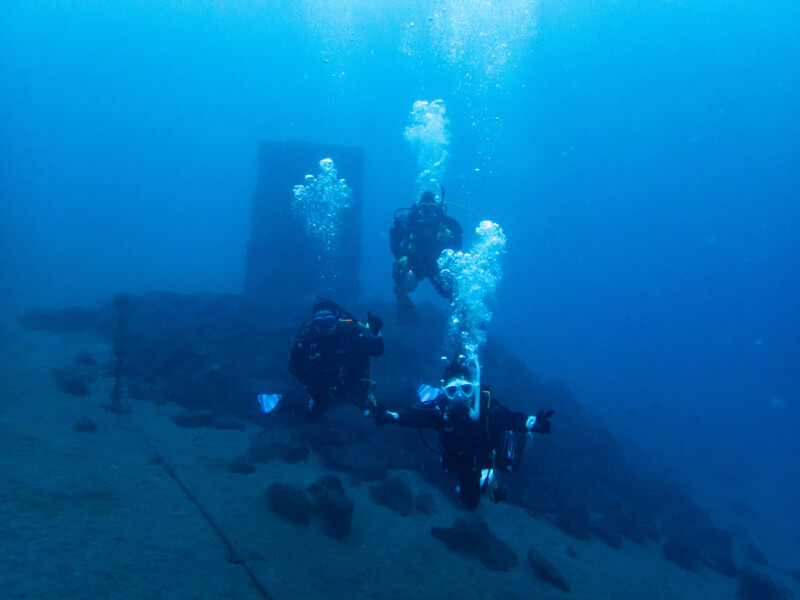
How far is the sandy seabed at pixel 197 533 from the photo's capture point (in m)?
3.96

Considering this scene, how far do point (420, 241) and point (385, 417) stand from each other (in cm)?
495

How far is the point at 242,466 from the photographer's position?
22.2ft

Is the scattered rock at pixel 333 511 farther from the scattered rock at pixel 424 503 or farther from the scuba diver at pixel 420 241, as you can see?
the scuba diver at pixel 420 241

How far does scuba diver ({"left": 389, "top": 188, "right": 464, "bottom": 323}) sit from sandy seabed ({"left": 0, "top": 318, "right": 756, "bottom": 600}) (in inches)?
161

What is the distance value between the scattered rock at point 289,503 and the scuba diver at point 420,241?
4868mm

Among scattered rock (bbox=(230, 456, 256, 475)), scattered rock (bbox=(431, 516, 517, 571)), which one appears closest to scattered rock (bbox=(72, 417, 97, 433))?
scattered rock (bbox=(230, 456, 256, 475))

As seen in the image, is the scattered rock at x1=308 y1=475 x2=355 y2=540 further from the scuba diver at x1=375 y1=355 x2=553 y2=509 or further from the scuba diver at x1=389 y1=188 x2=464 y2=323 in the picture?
the scuba diver at x1=389 y1=188 x2=464 y2=323

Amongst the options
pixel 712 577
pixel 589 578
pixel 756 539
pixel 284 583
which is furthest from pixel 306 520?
pixel 756 539

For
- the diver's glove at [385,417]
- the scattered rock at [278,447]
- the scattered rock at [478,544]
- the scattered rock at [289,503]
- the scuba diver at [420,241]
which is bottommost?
the scattered rock at [478,544]

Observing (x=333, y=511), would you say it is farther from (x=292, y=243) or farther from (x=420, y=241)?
(x=292, y=243)

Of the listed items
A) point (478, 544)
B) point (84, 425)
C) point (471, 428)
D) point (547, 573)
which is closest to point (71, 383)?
point (84, 425)

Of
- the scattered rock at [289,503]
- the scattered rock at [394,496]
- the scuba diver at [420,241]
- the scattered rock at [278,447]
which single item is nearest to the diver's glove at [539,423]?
the scattered rock at [289,503]

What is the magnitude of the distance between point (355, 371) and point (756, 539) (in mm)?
18748

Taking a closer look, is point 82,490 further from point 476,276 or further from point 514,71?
point 514,71
